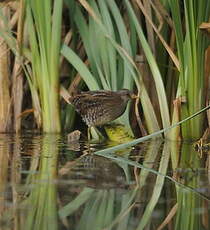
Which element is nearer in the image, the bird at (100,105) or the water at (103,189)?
the water at (103,189)

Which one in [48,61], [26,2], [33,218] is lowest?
[33,218]

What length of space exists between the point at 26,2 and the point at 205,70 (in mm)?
1747

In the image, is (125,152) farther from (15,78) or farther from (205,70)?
(15,78)

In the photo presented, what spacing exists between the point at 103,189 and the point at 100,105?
287 cm

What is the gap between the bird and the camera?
6.04 metres

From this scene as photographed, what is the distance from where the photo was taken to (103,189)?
11.5 feet

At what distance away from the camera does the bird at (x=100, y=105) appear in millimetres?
6039

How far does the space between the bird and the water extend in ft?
2.73

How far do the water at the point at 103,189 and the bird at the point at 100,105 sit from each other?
0.83 metres

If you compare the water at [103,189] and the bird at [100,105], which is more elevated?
the bird at [100,105]

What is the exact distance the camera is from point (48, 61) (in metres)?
6.24

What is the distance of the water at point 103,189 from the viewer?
2852mm

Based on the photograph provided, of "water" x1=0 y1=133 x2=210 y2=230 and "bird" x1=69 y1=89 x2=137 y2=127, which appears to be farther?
"bird" x1=69 y1=89 x2=137 y2=127

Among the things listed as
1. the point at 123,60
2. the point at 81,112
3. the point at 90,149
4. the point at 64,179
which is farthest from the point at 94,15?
the point at 64,179
